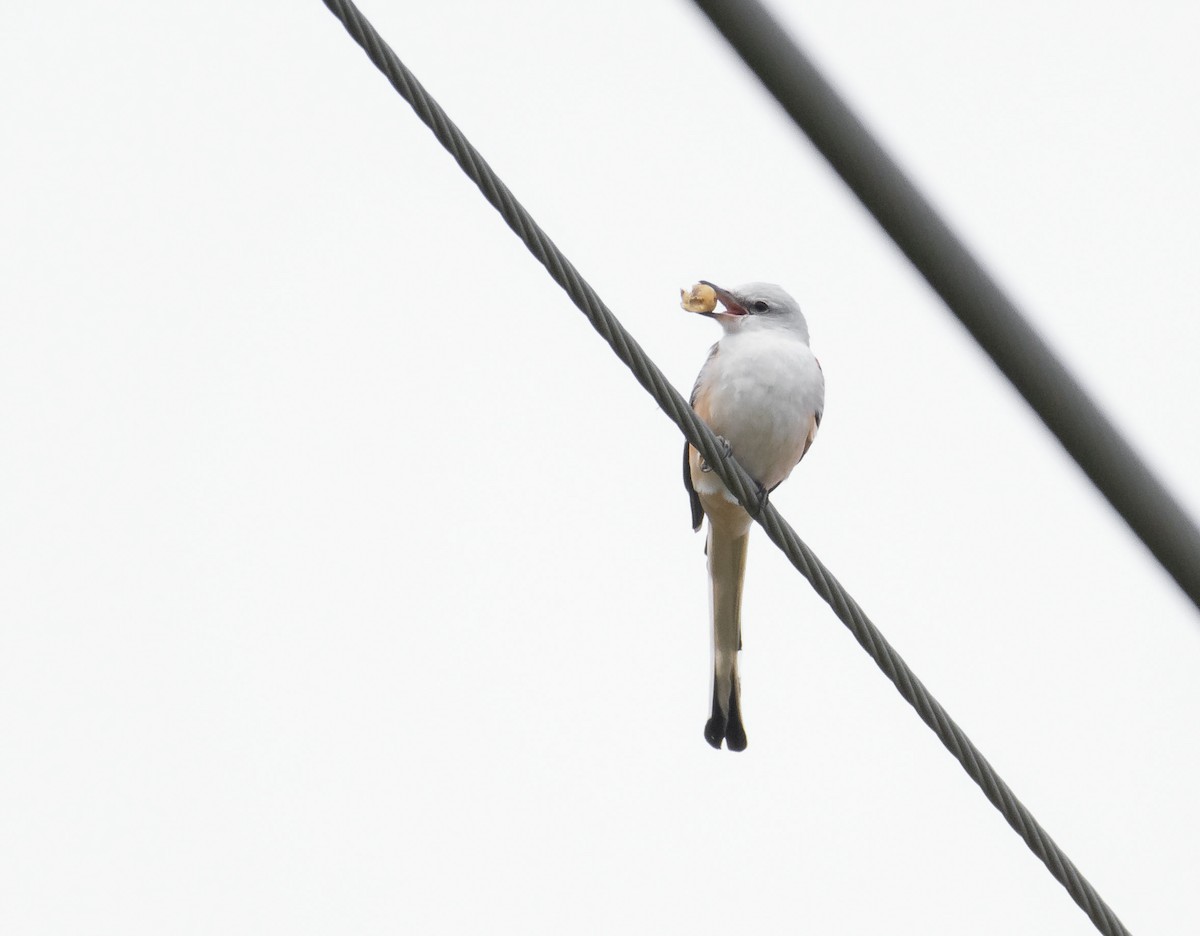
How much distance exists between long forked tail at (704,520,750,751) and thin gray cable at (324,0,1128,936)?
192cm

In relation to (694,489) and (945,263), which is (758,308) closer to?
(694,489)

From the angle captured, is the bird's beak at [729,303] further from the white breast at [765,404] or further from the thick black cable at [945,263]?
the thick black cable at [945,263]

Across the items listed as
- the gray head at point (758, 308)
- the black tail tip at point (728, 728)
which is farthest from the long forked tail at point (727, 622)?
the gray head at point (758, 308)

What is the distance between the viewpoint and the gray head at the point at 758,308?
559 centimetres

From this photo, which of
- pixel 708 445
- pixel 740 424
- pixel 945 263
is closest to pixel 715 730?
pixel 740 424

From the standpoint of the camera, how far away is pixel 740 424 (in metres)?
5.12

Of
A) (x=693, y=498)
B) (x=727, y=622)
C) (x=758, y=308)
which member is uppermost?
(x=758, y=308)

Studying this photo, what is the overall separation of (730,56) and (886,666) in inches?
68.9

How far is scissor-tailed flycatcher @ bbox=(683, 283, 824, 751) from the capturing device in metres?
5.14

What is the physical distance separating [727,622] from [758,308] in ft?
4.32

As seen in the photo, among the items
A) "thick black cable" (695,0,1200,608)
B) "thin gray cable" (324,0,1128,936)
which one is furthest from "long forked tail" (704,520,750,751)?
"thick black cable" (695,0,1200,608)

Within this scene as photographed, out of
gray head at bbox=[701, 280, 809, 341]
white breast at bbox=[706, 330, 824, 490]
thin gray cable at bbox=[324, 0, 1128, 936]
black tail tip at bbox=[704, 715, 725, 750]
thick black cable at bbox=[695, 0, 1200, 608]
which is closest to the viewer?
thick black cable at bbox=[695, 0, 1200, 608]

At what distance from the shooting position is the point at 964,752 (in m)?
2.88

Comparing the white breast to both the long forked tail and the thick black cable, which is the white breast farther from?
the thick black cable
